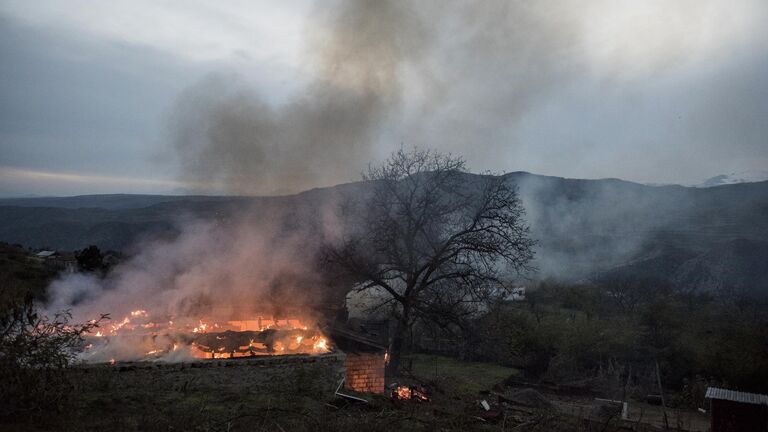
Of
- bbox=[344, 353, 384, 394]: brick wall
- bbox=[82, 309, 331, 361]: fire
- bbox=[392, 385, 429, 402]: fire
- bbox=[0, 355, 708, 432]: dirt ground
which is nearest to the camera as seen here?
bbox=[0, 355, 708, 432]: dirt ground

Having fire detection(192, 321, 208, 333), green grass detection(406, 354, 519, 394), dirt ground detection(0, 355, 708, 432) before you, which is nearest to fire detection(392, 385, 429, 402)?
dirt ground detection(0, 355, 708, 432)

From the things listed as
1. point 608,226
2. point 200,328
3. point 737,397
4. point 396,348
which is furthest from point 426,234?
point 608,226

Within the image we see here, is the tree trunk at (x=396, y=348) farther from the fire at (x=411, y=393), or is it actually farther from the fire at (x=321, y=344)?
the fire at (x=321, y=344)

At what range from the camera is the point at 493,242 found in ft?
51.9

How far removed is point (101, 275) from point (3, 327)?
Result: 1026 centimetres

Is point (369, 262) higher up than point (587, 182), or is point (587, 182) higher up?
point (587, 182)

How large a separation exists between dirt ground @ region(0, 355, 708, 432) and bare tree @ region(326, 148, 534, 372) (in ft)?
13.2

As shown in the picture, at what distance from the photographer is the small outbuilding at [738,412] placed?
1194 cm

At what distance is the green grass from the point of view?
18266 mm

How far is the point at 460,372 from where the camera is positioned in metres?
21.1

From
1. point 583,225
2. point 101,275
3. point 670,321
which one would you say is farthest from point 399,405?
point 583,225

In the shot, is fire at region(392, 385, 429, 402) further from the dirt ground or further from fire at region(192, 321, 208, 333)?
fire at region(192, 321, 208, 333)

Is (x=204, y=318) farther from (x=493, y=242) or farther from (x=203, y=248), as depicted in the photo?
(x=493, y=242)

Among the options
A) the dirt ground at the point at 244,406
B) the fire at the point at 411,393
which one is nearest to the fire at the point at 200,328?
the dirt ground at the point at 244,406
